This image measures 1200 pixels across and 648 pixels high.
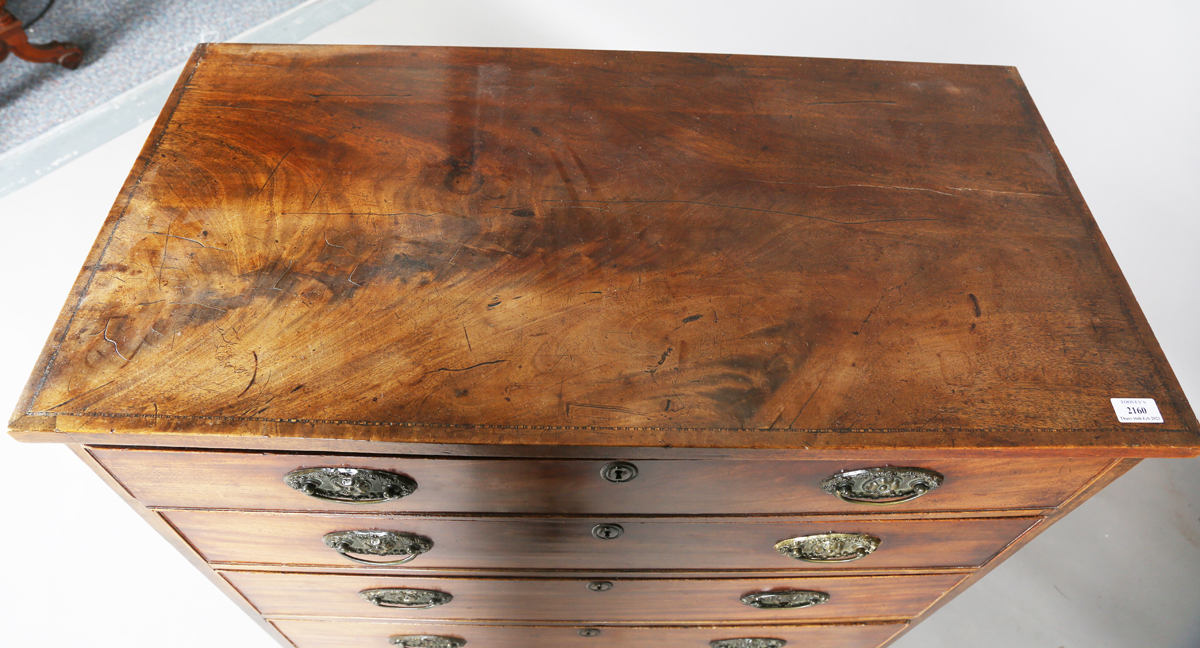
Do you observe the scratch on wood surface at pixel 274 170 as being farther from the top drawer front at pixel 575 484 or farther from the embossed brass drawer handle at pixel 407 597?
the embossed brass drawer handle at pixel 407 597

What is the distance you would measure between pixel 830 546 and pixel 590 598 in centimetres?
42

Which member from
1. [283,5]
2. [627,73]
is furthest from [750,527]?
[283,5]

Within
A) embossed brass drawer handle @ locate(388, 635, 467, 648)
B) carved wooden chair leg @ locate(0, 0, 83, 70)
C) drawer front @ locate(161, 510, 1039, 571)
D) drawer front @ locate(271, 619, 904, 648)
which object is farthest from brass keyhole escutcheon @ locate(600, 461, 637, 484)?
carved wooden chair leg @ locate(0, 0, 83, 70)

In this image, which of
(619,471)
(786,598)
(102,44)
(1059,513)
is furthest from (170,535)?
(102,44)

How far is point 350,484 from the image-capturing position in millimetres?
875

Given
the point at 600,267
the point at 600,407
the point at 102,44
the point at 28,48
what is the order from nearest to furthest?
the point at 600,407 < the point at 600,267 < the point at 28,48 < the point at 102,44

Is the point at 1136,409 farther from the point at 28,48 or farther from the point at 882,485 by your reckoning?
the point at 28,48

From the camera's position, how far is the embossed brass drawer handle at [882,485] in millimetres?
865

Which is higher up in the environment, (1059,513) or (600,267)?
(600,267)

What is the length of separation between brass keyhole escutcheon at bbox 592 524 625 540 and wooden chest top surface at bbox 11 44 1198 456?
0.25 m

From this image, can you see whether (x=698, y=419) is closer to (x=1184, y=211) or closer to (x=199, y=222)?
(x=199, y=222)

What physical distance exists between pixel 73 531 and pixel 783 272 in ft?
5.68

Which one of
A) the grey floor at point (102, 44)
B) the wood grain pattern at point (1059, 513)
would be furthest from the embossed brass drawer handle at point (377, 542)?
the grey floor at point (102, 44)

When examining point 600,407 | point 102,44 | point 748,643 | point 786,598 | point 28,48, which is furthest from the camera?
point 102,44
